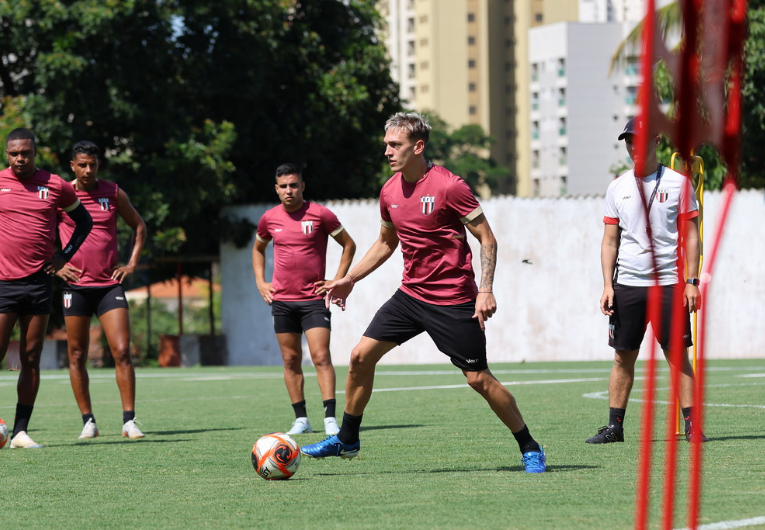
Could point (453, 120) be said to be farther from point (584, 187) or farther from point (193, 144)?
point (193, 144)

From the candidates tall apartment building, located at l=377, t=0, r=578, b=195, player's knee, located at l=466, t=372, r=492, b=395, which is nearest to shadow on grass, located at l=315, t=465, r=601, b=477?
player's knee, located at l=466, t=372, r=492, b=395

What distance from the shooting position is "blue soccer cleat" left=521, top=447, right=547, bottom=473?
262 inches

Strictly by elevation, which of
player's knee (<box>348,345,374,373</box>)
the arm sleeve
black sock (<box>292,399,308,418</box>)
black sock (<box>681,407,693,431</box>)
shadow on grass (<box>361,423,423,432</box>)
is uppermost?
the arm sleeve

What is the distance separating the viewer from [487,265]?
6.71 meters

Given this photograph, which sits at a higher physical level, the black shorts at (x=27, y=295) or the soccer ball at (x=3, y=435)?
the black shorts at (x=27, y=295)

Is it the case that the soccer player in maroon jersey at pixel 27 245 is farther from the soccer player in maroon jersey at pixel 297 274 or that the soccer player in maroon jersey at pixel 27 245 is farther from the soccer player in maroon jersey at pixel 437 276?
the soccer player in maroon jersey at pixel 437 276

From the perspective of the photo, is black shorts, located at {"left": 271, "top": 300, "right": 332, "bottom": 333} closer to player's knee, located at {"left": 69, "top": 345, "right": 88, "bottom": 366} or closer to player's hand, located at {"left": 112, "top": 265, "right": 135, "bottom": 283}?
player's hand, located at {"left": 112, "top": 265, "right": 135, "bottom": 283}

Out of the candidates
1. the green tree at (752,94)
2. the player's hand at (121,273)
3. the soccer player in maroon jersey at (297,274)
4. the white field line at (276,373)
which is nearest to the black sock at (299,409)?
the soccer player in maroon jersey at (297,274)

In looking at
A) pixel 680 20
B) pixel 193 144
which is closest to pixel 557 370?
pixel 193 144

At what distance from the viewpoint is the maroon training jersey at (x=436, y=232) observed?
6.79 m

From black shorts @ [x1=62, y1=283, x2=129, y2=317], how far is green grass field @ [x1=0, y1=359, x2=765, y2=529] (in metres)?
0.99

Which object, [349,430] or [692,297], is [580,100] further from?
[349,430]

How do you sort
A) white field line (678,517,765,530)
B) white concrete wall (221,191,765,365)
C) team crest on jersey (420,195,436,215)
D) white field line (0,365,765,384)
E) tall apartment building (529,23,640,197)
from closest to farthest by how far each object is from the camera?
white field line (678,517,765,530) < team crest on jersey (420,195,436,215) < white field line (0,365,765,384) < white concrete wall (221,191,765,365) < tall apartment building (529,23,640,197)

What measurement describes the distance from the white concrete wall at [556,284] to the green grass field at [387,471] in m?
10.4
